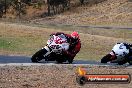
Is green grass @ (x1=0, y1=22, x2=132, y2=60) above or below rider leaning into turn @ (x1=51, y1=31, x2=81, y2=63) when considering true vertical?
below

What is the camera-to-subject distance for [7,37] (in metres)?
40.1

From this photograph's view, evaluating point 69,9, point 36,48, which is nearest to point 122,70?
point 36,48

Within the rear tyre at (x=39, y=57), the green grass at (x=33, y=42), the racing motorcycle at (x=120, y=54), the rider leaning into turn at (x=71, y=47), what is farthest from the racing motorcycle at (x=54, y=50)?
the green grass at (x=33, y=42)

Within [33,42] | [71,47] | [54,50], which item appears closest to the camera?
[54,50]

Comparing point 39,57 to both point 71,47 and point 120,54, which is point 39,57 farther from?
point 120,54

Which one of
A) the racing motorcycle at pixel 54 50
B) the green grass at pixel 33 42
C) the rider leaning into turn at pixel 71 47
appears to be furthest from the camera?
the green grass at pixel 33 42

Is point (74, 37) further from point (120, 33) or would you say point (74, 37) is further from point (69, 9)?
point (69, 9)

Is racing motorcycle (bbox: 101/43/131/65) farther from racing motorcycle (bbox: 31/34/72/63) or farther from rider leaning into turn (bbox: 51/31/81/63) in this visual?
racing motorcycle (bbox: 31/34/72/63)

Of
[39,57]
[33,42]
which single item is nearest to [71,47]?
[39,57]

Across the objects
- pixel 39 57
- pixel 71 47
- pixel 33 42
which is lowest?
pixel 33 42

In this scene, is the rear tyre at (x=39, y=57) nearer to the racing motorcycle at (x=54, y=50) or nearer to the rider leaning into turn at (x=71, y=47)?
the racing motorcycle at (x=54, y=50)

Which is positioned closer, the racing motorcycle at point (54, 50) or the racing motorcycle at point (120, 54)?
the racing motorcycle at point (54, 50)

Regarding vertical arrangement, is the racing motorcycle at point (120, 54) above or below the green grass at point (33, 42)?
above

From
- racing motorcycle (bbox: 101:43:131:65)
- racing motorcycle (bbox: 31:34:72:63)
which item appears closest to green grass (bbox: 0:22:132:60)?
racing motorcycle (bbox: 101:43:131:65)
